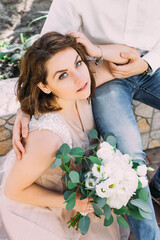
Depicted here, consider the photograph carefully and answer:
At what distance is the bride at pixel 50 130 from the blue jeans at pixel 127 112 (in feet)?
0.30

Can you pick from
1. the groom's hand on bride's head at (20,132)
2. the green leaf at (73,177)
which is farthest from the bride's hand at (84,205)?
the groom's hand on bride's head at (20,132)

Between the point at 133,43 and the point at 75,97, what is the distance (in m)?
0.65

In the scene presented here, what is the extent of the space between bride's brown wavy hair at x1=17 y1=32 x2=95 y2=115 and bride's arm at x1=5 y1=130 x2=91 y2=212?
201mm

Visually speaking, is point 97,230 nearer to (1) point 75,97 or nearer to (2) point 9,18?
(1) point 75,97

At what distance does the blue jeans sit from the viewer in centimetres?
145

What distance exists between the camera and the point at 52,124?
1388 mm

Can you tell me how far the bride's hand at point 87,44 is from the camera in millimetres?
1409

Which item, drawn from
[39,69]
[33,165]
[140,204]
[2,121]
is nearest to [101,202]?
[140,204]

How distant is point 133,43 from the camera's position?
67.1 inches

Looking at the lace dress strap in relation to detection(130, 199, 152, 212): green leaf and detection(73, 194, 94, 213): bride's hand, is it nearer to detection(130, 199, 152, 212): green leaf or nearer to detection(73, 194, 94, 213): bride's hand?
detection(73, 194, 94, 213): bride's hand

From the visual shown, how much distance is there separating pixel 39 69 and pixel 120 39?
0.71 m

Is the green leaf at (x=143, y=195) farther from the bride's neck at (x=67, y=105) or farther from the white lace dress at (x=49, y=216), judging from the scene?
the bride's neck at (x=67, y=105)

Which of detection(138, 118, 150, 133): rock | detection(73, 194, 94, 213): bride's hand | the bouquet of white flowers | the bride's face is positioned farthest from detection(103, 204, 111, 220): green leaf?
detection(138, 118, 150, 133): rock

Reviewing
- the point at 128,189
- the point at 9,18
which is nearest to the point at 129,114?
the point at 128,189
